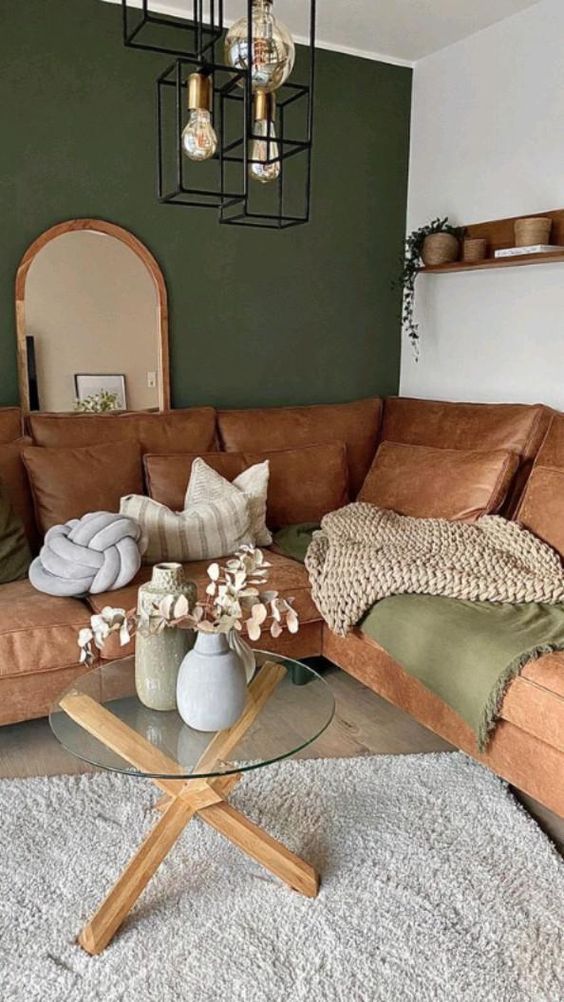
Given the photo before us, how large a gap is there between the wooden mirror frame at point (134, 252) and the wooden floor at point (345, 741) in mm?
1323

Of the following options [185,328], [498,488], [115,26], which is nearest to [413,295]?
[185,328]

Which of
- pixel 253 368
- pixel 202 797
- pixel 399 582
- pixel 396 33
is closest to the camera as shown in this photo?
pixel 202 797

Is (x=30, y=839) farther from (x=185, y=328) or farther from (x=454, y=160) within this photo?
(x=454, y=160)

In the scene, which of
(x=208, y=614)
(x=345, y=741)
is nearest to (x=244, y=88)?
(x=208, y=614)

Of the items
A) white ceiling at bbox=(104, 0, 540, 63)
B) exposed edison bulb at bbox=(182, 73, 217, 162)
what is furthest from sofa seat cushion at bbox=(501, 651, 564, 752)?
white ceiling at bbox=(104, 0, 540, 63)

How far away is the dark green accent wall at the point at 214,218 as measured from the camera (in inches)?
124

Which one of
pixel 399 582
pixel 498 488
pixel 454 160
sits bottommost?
pixel 399 582

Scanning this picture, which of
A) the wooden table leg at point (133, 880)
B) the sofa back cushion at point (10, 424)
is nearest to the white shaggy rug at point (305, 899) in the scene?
the wooden table leg at point (133, 880)

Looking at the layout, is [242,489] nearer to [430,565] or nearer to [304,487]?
[304,487]

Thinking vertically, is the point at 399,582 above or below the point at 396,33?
below

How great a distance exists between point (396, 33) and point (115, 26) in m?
1.18

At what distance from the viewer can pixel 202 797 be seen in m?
1.83

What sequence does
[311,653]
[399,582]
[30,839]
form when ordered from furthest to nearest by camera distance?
[311,653]
[399,582]
[30,839]

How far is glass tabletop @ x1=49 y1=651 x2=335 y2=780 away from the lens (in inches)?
66.2
